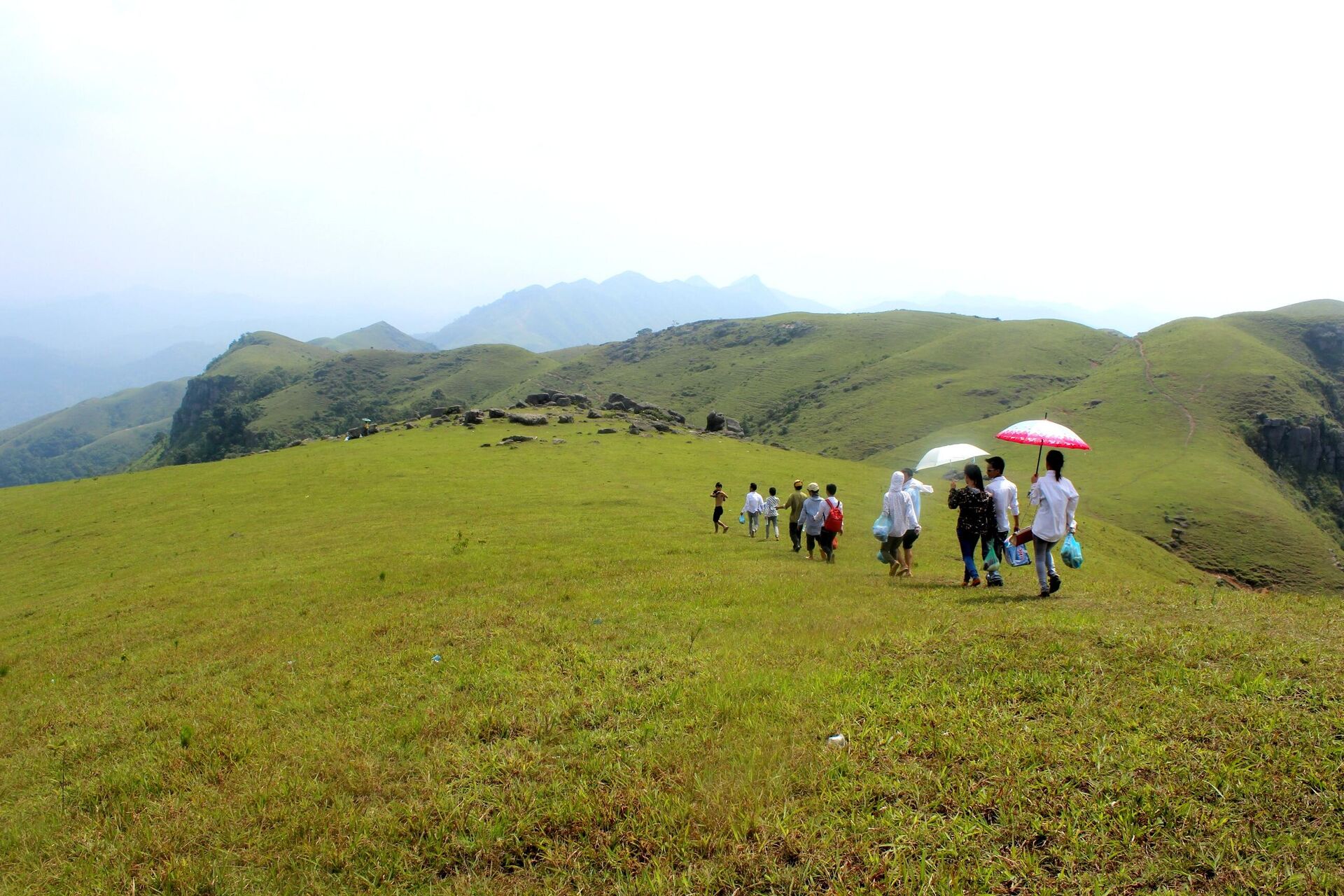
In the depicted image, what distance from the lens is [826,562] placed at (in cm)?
2167

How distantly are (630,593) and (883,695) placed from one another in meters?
8.41

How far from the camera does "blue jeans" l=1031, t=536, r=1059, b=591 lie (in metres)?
13.7

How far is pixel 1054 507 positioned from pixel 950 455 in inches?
→ 292

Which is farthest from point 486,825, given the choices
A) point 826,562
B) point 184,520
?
point 184,520

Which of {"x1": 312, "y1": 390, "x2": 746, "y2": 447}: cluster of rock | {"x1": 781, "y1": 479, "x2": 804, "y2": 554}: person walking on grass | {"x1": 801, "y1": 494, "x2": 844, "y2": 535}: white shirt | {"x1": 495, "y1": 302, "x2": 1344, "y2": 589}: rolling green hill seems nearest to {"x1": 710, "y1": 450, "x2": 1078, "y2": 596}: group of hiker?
{"x1": 801, "y1": 494, "x2": 844, "y2": 535}: white shirt

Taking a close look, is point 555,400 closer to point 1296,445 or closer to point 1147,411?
point 1147,411

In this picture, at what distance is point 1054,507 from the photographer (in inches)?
526

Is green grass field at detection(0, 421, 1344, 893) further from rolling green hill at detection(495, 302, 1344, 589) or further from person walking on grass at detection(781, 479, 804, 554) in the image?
rolling green hill at detection(495, 302, 1344, 589)

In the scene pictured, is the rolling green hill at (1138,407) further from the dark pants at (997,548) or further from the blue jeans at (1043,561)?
the blue jeans at (1043,561)

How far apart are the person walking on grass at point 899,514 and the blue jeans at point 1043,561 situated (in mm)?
3661

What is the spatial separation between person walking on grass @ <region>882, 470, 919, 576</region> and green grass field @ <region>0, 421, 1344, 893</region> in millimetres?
1422

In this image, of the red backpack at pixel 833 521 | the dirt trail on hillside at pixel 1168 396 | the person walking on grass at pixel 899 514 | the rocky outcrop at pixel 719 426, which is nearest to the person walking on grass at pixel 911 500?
the person walking on grass at pixel 899 514

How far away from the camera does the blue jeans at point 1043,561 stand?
13.7 metres

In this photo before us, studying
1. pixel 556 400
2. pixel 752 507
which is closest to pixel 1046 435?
pixel 752 507
